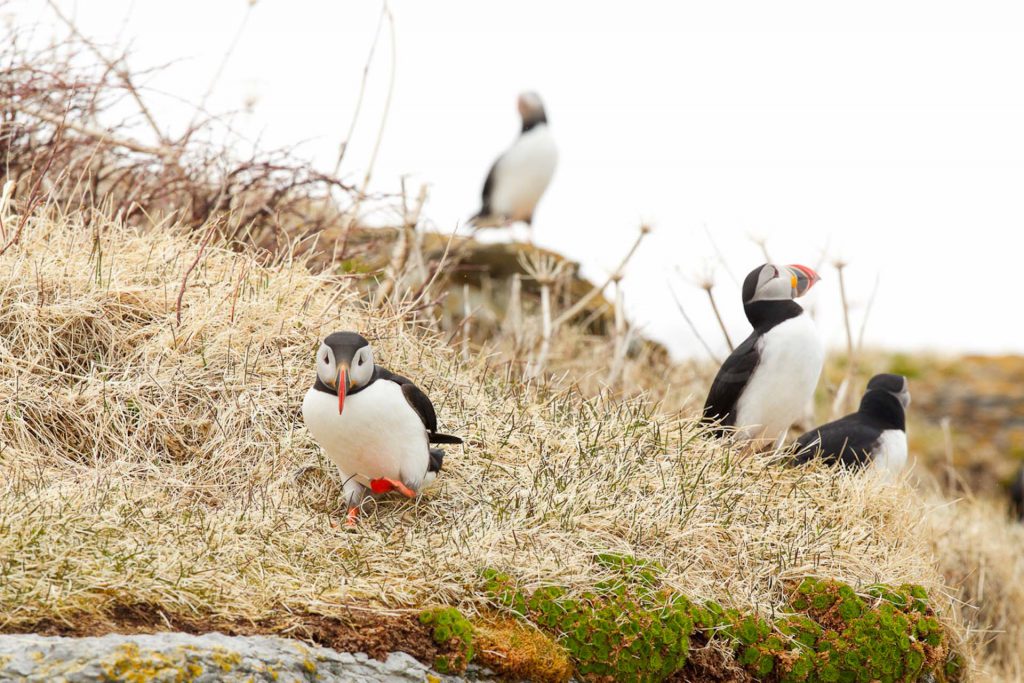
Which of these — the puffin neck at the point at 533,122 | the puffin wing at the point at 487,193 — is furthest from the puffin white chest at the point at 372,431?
the puffin neck at the point at 533,122

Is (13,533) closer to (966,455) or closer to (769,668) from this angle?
(769,668)

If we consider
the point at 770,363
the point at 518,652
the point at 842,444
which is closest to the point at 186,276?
the point at 518,652

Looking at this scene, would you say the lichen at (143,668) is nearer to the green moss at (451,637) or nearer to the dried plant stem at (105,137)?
the green moss at (451,637)

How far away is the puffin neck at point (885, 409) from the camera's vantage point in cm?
684

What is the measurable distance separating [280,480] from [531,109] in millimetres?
7083

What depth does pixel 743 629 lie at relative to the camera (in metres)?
4.93

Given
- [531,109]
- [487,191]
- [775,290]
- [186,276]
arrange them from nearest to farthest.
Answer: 1. [186,276]
2. [775,290]
3. [531,109]
4. [487,191]

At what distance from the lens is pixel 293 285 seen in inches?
270

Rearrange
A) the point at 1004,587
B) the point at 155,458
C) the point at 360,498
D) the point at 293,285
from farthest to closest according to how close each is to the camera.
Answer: the point at 1004,587 < the point at 293,285 < the point at 155,458 < the point at 360,498

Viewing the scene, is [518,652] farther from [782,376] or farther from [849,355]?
[849,355]

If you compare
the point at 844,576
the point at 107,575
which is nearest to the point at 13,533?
the point at 107,575

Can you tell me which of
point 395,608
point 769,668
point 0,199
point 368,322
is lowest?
point 769,668

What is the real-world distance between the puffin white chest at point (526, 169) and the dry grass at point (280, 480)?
4.85 m

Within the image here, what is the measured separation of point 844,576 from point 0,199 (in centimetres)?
495
